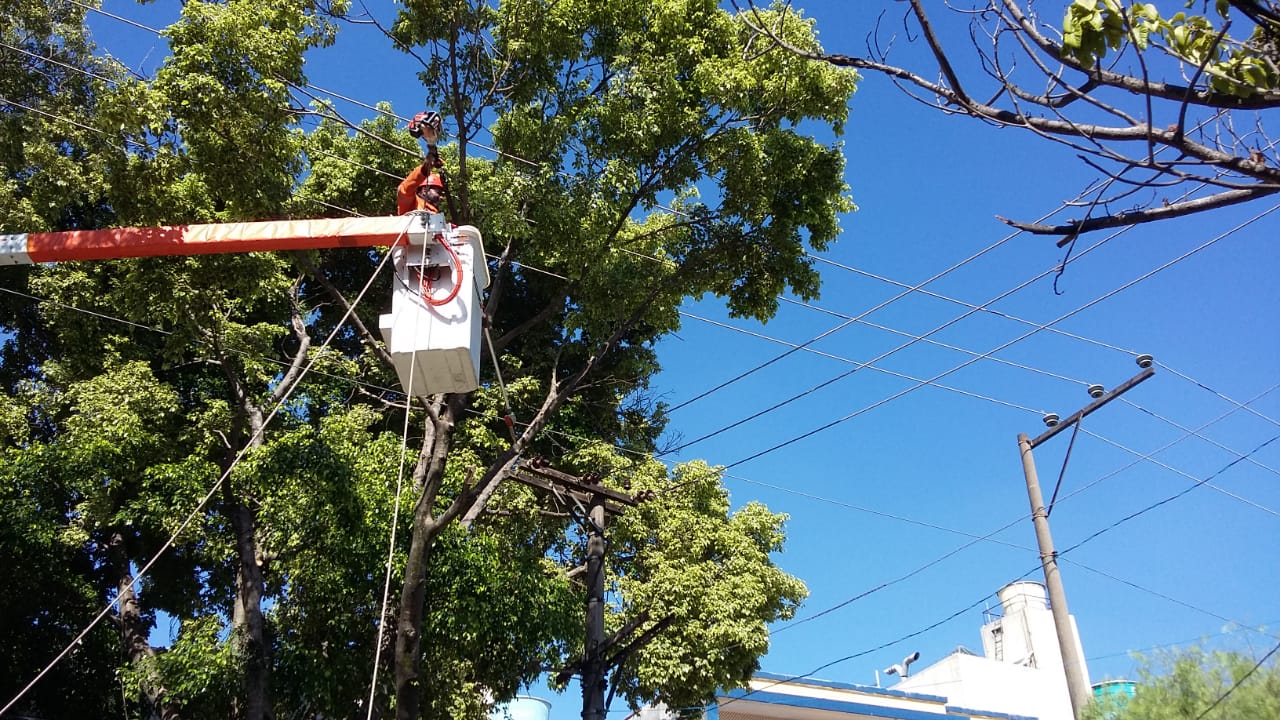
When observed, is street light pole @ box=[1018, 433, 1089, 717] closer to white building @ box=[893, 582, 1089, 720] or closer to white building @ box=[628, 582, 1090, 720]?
white building @ box=[628, 582, 1090, 720]

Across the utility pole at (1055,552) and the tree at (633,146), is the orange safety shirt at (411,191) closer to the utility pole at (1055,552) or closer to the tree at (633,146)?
the tree at (633,146)

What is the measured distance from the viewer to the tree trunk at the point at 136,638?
1246 centimetres

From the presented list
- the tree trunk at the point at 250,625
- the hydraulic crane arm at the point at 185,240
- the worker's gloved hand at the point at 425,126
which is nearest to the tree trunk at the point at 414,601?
the hydraulic crane arm at the point at 185,240

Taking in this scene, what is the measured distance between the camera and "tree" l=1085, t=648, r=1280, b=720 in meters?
10.7

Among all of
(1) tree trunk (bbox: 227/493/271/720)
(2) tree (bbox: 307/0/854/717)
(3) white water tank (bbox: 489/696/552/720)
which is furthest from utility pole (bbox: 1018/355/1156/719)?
(3) white water tank (bbox: 489/696/552/720)

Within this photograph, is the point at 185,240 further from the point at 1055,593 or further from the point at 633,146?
the point at 1055,593

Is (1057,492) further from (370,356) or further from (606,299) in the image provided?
(370,356)

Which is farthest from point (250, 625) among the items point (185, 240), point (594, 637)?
point (185, 240)

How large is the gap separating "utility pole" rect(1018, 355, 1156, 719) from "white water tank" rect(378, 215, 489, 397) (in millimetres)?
6885

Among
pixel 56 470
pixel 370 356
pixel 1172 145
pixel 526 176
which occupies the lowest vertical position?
pixel 1172 145

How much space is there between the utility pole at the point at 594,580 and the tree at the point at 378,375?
286mm

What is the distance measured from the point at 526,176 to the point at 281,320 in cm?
720

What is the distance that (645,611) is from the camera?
45.4 feet

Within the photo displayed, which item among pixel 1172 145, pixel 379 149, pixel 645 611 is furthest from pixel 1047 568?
pixel 379 149
